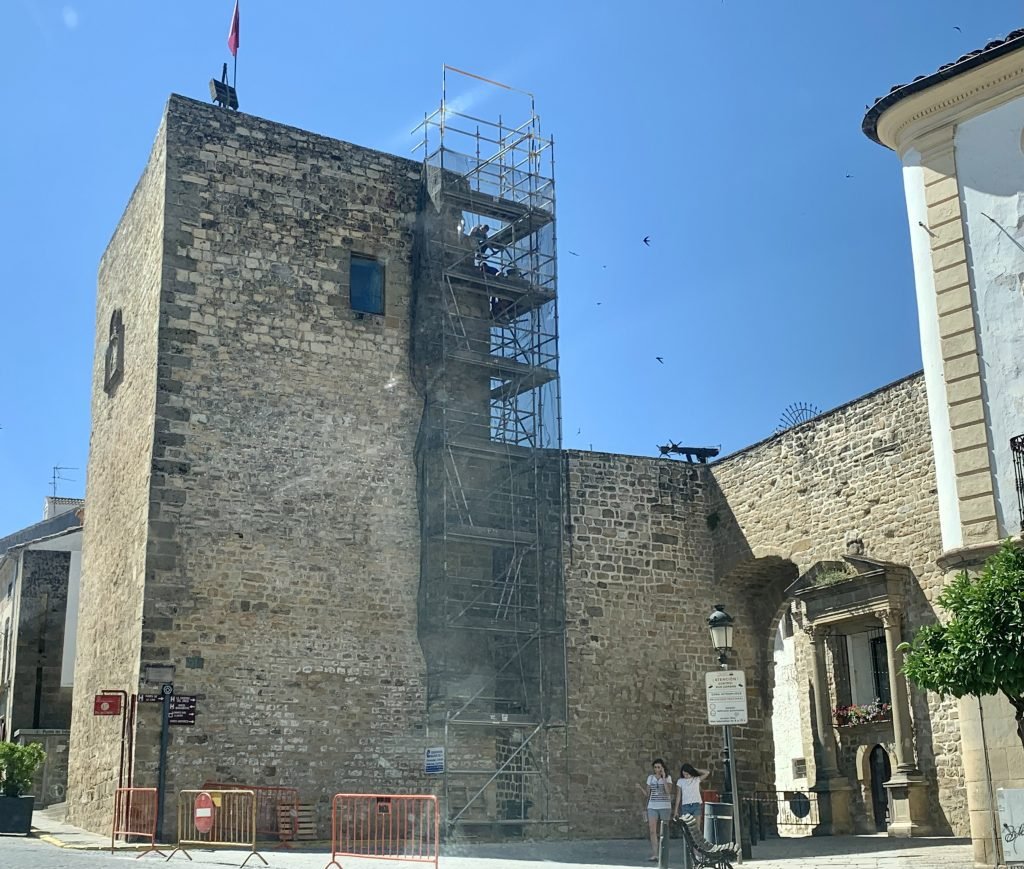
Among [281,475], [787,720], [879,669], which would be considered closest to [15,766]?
[281,475]

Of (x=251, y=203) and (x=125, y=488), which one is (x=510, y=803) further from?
(x=251, y=203)

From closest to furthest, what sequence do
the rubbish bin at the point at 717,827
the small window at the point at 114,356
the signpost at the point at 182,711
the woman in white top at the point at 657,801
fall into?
1. the rubbish bin at the point at 717,827
2. the woman in white top at the point at 657,801
3. the signpost at the point at 182,711
4. the small window at the point at 114,356

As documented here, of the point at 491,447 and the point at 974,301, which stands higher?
the point at 491,447

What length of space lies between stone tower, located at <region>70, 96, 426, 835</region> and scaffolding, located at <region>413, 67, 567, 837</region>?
359 mm

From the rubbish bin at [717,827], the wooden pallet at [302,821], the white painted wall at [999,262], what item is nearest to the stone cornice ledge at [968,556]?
the white painted wall at [999,262]

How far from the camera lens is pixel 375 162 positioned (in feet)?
61.9

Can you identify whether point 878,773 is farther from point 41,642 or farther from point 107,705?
point 41,642

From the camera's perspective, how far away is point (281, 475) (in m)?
17.0

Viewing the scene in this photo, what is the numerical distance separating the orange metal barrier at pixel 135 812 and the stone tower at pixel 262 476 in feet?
0.64

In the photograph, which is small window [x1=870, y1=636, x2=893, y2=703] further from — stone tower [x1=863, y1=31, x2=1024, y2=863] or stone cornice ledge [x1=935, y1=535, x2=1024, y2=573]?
stone cornice ledge [x1=935, y1=535, x2=1024, y2=573]

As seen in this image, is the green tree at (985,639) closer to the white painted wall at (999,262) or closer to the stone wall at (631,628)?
the white painted wall at (999,262)

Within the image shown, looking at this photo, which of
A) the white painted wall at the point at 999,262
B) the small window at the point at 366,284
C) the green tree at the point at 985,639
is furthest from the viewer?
the small window at the point at 366,284

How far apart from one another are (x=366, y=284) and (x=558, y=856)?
26.6 ft

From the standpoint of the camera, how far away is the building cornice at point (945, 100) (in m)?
12.4
